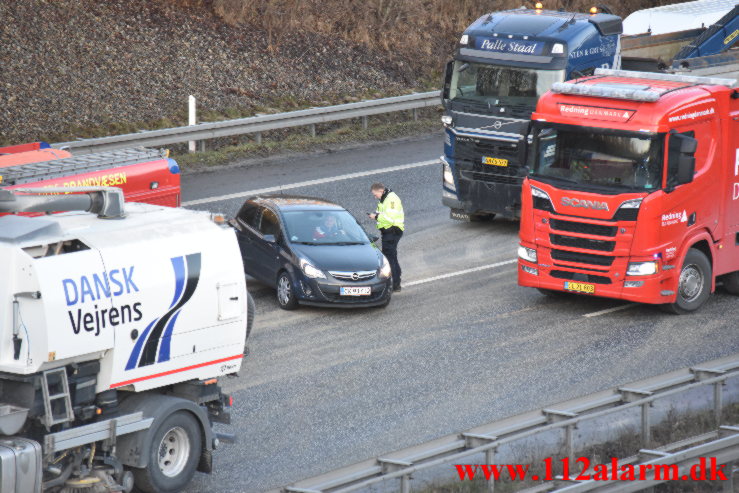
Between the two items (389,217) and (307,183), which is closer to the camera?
(389,217)

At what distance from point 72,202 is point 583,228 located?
8303mm

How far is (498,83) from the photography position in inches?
897

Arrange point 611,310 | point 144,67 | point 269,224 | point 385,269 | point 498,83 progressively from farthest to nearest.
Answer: point 144,67, point 498,83, point 269,224, point 611,310, point 385,269

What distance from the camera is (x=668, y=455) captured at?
12.2 metres

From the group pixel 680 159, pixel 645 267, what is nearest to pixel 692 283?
pixel 645 267

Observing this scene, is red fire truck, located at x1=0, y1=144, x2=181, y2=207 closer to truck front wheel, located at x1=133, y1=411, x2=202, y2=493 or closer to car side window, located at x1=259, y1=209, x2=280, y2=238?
car side window, located at x1=259, y1=209, x2=280, y2=238

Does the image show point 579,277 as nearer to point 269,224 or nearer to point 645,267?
point 645,267

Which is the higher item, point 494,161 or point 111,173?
point 111,173

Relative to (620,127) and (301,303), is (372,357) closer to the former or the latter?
(301,303)

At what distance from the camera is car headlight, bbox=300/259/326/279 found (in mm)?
18875

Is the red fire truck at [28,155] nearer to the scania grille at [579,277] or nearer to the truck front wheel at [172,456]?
the truck front wheel at [172,456]

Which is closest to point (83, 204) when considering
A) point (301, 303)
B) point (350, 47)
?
point (301, 303)

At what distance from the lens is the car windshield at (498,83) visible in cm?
2244

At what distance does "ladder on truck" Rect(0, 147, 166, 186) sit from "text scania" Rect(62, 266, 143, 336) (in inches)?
223
